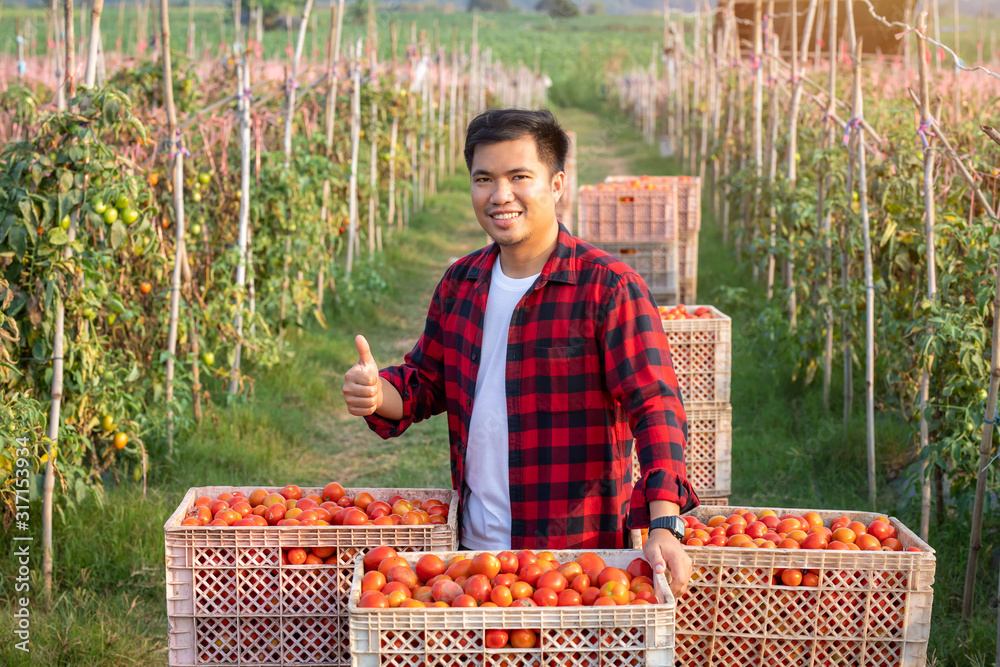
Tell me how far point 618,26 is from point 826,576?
67965 mm

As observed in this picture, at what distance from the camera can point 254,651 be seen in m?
2.16

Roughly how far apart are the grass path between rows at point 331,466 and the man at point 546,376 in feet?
5.16

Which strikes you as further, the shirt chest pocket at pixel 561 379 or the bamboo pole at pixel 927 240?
the bamboo pole at pixel 927 240

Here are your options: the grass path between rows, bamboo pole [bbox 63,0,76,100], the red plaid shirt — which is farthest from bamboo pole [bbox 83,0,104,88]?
the red plaid shirt

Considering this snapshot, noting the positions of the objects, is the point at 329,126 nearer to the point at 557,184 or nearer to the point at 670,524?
the point at 557,184

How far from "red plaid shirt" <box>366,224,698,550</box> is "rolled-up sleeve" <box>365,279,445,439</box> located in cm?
21

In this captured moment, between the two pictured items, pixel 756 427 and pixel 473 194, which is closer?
pixel 473 194

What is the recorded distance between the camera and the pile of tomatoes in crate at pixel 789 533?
7.36ft

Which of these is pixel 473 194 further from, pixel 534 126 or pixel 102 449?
pixel 102 449

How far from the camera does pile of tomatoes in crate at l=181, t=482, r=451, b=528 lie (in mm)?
2230

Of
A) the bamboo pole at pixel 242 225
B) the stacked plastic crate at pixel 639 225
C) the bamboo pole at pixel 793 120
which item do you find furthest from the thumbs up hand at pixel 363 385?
the stacked plastic crate at pixel 639 225

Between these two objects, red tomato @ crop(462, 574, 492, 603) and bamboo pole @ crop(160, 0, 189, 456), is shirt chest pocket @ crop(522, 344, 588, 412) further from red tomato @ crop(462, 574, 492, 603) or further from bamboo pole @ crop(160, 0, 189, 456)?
bamboo pole @ crop(160, 0, 189, 456)

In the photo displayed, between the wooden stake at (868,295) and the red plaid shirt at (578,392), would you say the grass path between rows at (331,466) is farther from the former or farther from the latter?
the red plaid shirt at (578,392)

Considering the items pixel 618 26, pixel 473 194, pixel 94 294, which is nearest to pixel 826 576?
pixel 473 194
